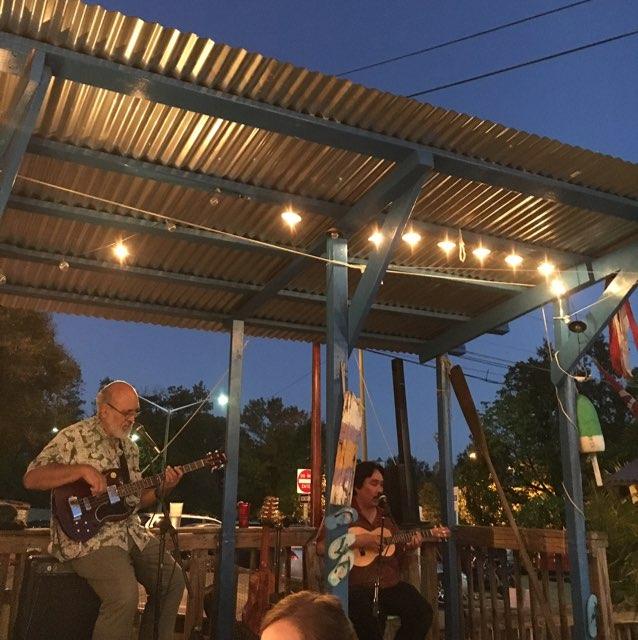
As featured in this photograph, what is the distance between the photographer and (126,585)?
391 cm

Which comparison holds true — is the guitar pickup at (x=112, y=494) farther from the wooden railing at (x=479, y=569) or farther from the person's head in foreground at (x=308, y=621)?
the person's head in foreground at (x=308, y=621)

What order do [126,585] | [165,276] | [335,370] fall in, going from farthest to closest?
1. [165,276]
2. [335,370]
3. [126,585]

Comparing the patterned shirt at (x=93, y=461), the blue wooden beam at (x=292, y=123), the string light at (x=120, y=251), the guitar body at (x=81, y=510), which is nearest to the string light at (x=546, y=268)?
the blue wooden beam at (x=292, y=123)

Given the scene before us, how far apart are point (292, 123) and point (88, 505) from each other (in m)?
2.79

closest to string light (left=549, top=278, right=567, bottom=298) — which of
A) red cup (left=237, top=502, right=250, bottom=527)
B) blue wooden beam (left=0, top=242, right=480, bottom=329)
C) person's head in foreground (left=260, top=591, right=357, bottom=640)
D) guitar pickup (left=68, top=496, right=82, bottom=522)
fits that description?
blue wooden beam (left=0, top=242, right=480, bottom=329)

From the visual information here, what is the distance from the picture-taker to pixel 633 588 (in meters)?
5.76

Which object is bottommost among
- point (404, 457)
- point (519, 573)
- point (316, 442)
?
point (519, 573)

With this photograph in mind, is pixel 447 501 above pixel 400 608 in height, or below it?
above

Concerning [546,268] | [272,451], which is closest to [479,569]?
[546,268]

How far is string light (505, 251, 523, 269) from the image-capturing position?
19.6 feet

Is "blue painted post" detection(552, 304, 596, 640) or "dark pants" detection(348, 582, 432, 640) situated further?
"blue painted post" detection(552, 304, 596, 640)

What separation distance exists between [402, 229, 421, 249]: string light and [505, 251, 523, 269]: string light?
0.94 meters

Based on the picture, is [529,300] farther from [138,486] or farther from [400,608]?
[138,486]

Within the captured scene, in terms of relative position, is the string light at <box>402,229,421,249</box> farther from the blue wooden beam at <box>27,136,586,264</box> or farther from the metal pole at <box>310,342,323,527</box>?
the metal pole at <box>310,342,323,527</box>
